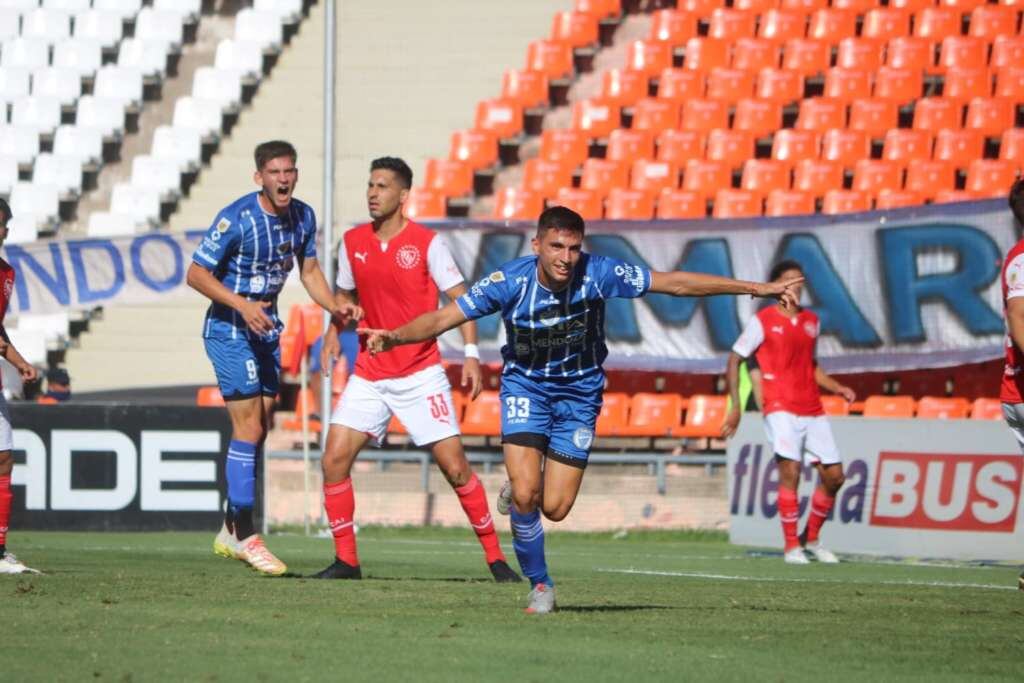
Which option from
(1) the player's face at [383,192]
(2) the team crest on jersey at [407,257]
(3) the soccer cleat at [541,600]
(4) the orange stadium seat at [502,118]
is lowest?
(3) the soccer cleat at [541,600]

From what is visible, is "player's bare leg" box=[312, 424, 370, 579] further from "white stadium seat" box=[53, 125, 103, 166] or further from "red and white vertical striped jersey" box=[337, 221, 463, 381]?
"white stadium seat" box=[53, 125, 103, 166]

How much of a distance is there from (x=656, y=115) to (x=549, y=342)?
14678 mm

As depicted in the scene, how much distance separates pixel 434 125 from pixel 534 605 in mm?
17230

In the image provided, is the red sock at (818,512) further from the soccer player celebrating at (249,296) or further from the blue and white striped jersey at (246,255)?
the blue and white striped jersey at (246,255)

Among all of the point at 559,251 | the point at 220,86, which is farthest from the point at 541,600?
the point at 220,86

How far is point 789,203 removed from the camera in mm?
20719

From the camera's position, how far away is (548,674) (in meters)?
6.54

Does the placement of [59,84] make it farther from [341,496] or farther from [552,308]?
[552,308]

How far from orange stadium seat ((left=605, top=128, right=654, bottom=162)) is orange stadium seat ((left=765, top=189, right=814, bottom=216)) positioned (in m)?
2.26

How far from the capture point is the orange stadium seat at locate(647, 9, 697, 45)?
24312 millimetres

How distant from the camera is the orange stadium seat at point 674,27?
24.3m

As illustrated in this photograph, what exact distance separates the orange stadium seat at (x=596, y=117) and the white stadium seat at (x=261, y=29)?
5.09 meters

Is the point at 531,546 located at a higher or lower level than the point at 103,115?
lower

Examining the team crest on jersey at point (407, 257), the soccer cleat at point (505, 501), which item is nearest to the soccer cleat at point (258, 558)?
the team crest on jersey at point (407, 257)
